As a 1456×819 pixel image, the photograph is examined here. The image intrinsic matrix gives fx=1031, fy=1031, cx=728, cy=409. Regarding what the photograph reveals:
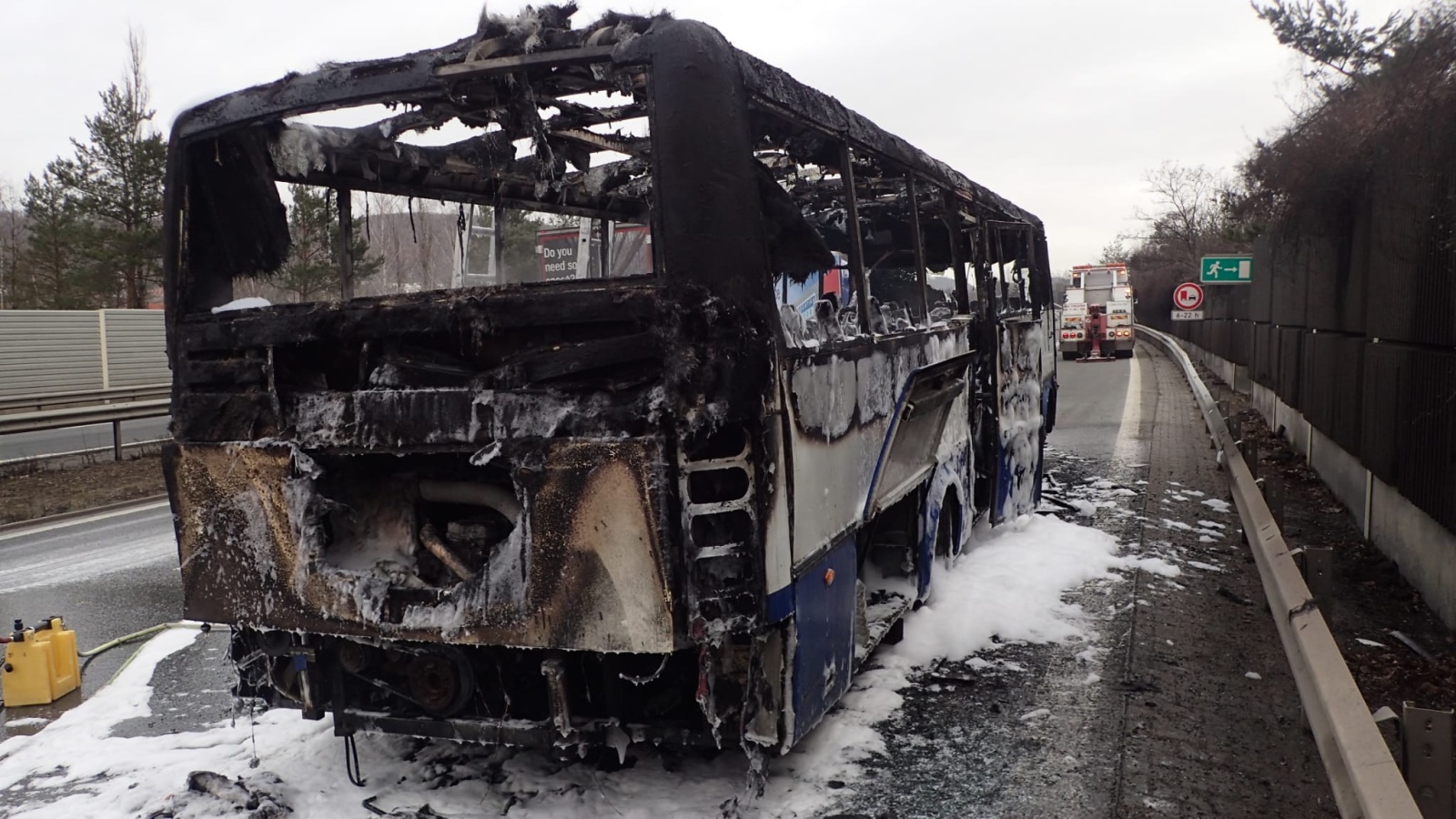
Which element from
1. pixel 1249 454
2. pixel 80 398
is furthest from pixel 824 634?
pixel 80 398

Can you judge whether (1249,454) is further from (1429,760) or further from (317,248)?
(317,248)

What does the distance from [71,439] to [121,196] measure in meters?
7.62

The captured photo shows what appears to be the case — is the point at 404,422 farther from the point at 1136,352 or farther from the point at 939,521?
the point at 1136,352

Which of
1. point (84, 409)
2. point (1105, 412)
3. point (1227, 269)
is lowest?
point (1105, 412)

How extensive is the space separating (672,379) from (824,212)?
2369 mm

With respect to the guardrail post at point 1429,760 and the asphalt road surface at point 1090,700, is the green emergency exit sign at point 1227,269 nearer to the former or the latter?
the asphalt road surface at point 1090,700

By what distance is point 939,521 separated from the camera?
21.7ft

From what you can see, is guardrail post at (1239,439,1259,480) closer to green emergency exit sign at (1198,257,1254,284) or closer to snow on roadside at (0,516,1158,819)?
snow on roadside at (0,516,1158,819)

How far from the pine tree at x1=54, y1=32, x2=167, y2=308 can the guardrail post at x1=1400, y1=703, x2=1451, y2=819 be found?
24910mm

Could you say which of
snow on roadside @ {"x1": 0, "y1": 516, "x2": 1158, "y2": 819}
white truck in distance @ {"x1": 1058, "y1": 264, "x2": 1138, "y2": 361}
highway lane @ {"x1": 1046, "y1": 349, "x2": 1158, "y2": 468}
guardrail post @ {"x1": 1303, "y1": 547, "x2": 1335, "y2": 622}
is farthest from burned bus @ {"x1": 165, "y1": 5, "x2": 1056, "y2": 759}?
white truck in distance @ {"x1": 1058, "y1": 264, "x2": 1138, "y2": 361}

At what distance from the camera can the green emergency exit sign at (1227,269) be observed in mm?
21731

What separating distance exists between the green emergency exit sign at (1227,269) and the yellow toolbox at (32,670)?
71.0ft

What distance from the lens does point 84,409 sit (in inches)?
597

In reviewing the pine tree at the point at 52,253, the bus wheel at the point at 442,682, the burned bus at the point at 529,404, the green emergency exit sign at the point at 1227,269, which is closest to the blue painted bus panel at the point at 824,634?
the burned bus at the point at 529,404
